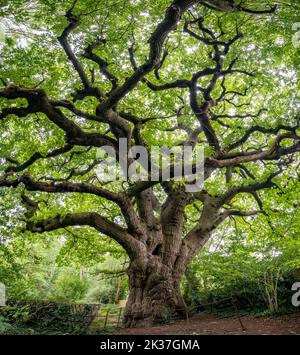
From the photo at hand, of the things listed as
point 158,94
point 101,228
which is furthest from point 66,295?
point 158,94

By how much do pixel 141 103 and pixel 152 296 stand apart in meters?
5.93

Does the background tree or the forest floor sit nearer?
the forest floor

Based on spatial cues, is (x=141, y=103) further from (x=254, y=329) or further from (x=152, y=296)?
(x=254, y=329)

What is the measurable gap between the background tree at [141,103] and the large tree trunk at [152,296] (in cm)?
3

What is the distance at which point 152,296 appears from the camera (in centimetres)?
905

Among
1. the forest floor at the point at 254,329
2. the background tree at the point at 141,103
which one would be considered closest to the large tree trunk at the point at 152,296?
the background tree at the point at 141,103

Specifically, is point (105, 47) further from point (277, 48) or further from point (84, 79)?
point (277, 48)

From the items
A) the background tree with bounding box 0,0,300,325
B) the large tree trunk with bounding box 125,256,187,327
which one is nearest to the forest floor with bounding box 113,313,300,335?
the large tree trunk with bounding box 125,256,187,327

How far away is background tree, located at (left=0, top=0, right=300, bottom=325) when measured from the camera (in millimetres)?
6855

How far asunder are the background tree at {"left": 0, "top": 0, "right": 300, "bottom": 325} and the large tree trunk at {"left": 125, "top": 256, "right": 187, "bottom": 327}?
0.03m

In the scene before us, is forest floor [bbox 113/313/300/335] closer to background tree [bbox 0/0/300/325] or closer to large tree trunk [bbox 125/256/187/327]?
large tree trunk [bbox 125/256/187/327]

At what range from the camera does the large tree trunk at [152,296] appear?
28.8 ft

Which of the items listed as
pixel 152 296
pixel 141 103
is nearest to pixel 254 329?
pixel 152 296

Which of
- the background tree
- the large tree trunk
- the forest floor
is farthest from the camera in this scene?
the large tree trunk
